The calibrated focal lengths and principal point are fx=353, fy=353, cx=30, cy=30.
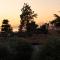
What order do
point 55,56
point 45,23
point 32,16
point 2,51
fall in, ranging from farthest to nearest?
1. point 32,16
2. point 45,23
3. point 2,51
4. point 55,56

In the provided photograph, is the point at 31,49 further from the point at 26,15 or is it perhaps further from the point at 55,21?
the point at 26,15

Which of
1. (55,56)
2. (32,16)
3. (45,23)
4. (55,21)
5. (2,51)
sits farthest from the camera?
(32,16)

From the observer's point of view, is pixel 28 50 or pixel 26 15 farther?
pixel 26 15

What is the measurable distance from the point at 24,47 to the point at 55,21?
6955 mm

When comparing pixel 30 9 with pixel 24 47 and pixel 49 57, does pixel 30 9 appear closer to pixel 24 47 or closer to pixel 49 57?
pixel 24 47

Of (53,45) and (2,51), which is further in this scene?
(2,51)

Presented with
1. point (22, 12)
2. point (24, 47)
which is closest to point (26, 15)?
point (22, 12)

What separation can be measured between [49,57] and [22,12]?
37.7 metres

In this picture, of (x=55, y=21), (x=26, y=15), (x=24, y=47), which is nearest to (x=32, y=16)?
(x=26, y=15)

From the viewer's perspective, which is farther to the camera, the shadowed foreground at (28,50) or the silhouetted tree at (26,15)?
the silhouetted tree at (26,15)

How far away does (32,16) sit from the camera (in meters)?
49.8

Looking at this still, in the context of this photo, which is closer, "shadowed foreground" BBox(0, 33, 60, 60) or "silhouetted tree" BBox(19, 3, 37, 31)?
"shadowed foreground" BBox(0, 33, 60, 60)

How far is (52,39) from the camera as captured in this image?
13156 mm

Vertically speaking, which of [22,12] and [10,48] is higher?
[22,12]
